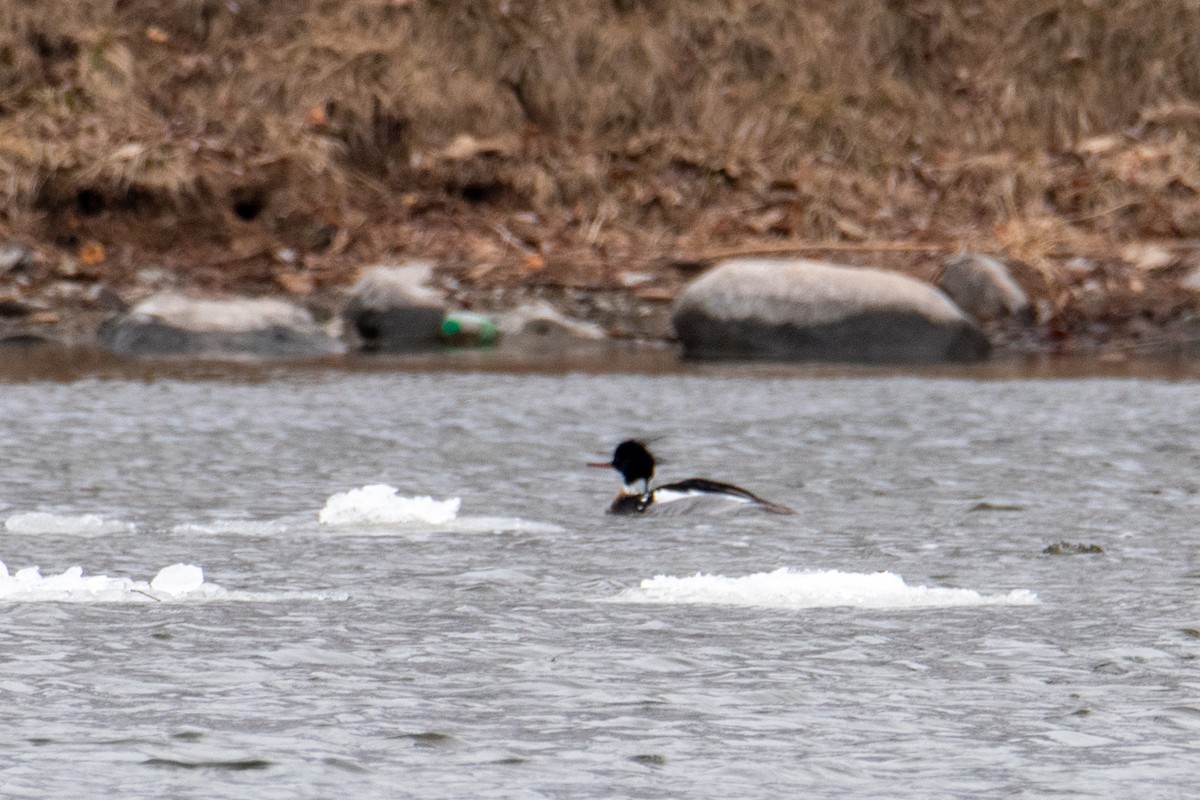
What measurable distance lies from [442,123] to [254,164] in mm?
2700

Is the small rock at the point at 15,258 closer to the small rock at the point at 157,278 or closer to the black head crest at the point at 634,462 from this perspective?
the small rock at the point at 157,278

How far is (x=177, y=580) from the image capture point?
6586 millimetres

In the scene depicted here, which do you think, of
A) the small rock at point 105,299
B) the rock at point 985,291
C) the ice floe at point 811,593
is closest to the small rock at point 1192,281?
the rock at point 985,291

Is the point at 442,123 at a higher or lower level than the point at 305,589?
higher

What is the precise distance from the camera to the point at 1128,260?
21391 millimetres

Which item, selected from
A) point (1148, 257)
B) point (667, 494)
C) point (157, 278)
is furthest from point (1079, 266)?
point (667, 494)

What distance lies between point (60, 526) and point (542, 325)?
38.2ft

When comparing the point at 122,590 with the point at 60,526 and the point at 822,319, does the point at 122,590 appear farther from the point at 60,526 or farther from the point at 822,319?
the point at 822,319

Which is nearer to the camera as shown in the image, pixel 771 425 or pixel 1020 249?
pixel 771 425

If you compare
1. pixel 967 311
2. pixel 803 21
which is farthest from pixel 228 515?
pixel 803 21

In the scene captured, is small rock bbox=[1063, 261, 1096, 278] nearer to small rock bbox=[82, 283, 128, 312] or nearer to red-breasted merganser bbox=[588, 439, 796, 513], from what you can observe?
small rock bbox=[82, 283, 128, 312]

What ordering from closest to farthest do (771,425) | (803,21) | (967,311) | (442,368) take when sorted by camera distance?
1. (771,425)
2. (442,368)
3. (967,311)
4. (803,21)

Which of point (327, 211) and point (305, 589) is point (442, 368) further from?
point (305, 589)

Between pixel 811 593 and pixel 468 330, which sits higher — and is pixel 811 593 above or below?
below
